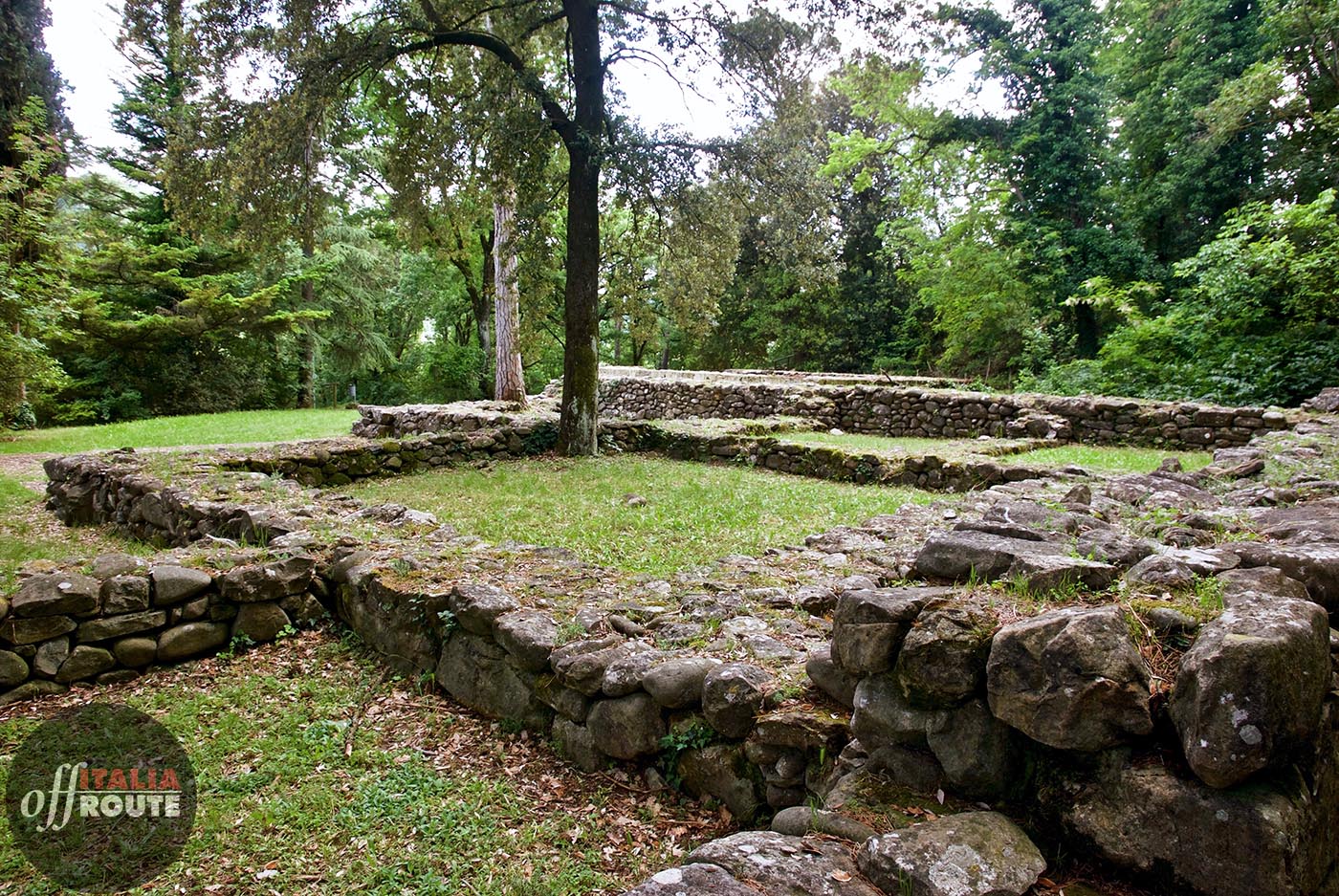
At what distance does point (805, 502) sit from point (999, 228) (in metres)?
16.9

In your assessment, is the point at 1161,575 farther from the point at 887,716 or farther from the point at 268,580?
the point at 268,580

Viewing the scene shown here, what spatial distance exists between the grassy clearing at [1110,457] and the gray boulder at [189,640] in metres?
8.30

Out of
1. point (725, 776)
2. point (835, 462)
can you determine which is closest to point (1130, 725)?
point (725, 776)

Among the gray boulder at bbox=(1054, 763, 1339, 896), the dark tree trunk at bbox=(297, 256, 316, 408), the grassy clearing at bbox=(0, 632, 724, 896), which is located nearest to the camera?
the gray boulder at bbox=(1054, 763, 1339, 896)

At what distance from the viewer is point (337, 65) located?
9.13 meters

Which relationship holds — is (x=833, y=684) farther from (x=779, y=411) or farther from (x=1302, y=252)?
(x=1302, y=252)

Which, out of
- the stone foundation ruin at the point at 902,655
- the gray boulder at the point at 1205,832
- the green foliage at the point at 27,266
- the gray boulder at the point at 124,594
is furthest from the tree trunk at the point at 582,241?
the green foliage at the point at 27,266

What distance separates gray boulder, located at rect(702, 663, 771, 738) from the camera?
2.57 meters

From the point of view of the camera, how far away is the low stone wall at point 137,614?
368cm

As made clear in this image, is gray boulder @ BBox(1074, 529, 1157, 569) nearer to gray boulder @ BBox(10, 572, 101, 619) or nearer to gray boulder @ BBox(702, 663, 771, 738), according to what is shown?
gray boulder @ BBox(702, 663, 771, 738)

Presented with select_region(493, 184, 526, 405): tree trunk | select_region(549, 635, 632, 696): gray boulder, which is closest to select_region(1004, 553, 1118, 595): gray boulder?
select_region(549, 635, 632, 696): gray boulder

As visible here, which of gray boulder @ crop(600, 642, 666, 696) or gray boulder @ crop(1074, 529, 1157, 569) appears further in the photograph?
gray boulder @ crop(600, 642, 666, 696)

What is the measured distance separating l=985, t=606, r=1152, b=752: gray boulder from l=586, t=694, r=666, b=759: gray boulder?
144cm

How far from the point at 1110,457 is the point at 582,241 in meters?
8.37
